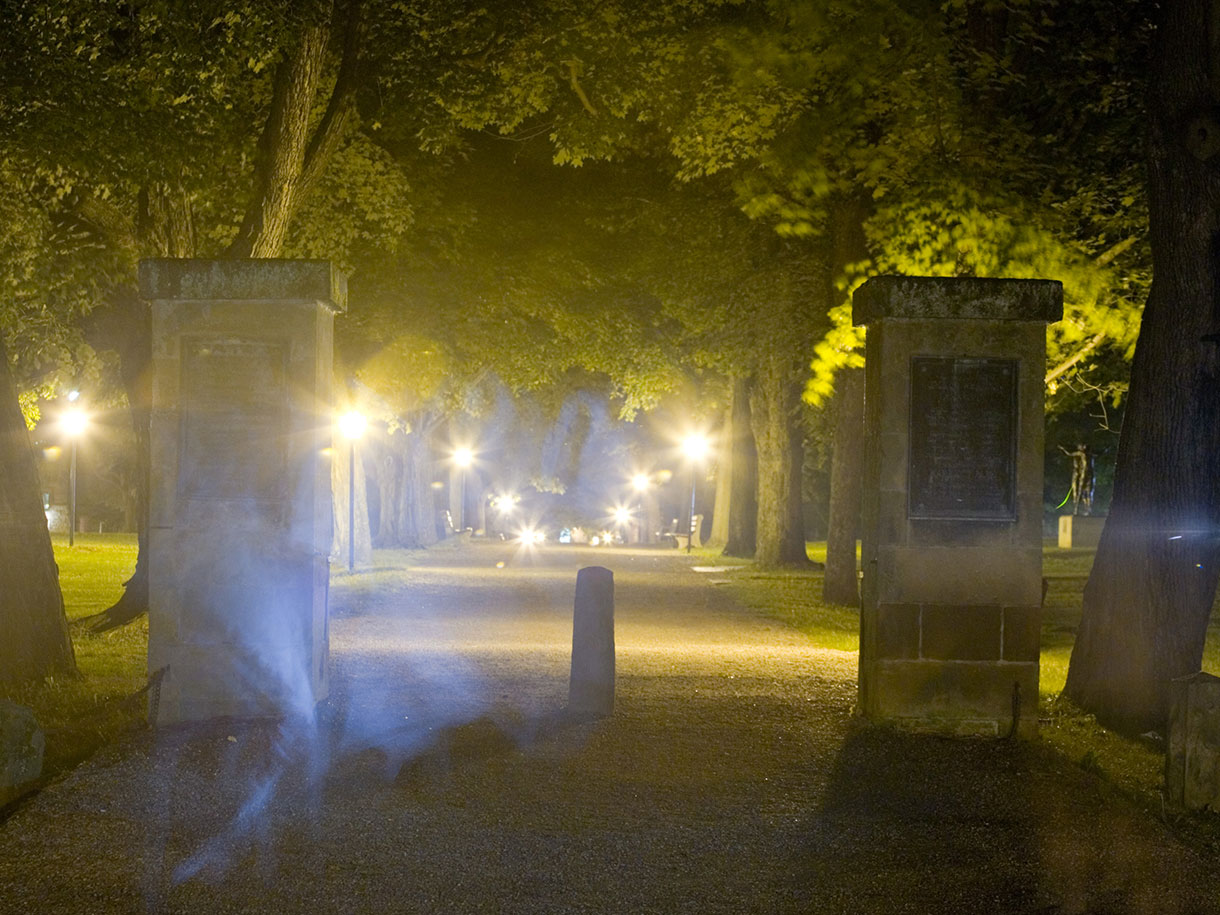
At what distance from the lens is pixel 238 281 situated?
904 centimetres

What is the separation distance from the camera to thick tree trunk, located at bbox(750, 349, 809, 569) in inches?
1302

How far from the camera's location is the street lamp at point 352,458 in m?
27.0

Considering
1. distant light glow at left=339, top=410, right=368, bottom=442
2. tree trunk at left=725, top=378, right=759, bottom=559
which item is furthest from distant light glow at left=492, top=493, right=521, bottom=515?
distant light glow at left=339, top=410, right=368, bottom=442

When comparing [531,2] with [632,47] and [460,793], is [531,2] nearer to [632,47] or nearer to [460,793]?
[632,47]

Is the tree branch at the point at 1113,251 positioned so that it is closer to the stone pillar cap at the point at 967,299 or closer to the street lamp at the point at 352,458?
the stone pillar cap at the point at 967,299

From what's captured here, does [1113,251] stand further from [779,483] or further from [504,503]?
[504,503]

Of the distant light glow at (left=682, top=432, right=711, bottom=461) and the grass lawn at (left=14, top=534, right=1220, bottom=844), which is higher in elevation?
the distant light glow at (left=682, top=432, right=711, bottom=461)

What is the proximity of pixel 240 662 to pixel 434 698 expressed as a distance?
1870 millimetres

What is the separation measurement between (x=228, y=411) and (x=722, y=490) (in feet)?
120

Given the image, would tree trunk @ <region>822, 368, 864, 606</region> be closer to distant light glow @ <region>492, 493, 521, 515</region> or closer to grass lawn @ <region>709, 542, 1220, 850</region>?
grass lawn @ <region>709, 542, 1220, 850</region>

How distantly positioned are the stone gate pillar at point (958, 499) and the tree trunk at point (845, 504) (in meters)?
12.3

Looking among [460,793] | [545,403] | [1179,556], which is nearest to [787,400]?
[545,403]

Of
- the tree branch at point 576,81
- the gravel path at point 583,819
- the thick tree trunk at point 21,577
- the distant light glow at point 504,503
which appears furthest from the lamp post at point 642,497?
the gravel path at point 583,819

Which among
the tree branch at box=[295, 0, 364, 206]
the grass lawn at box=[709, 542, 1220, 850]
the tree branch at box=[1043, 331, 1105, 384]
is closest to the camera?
the grass lawn at box=[709, 542, 1220, 850]
